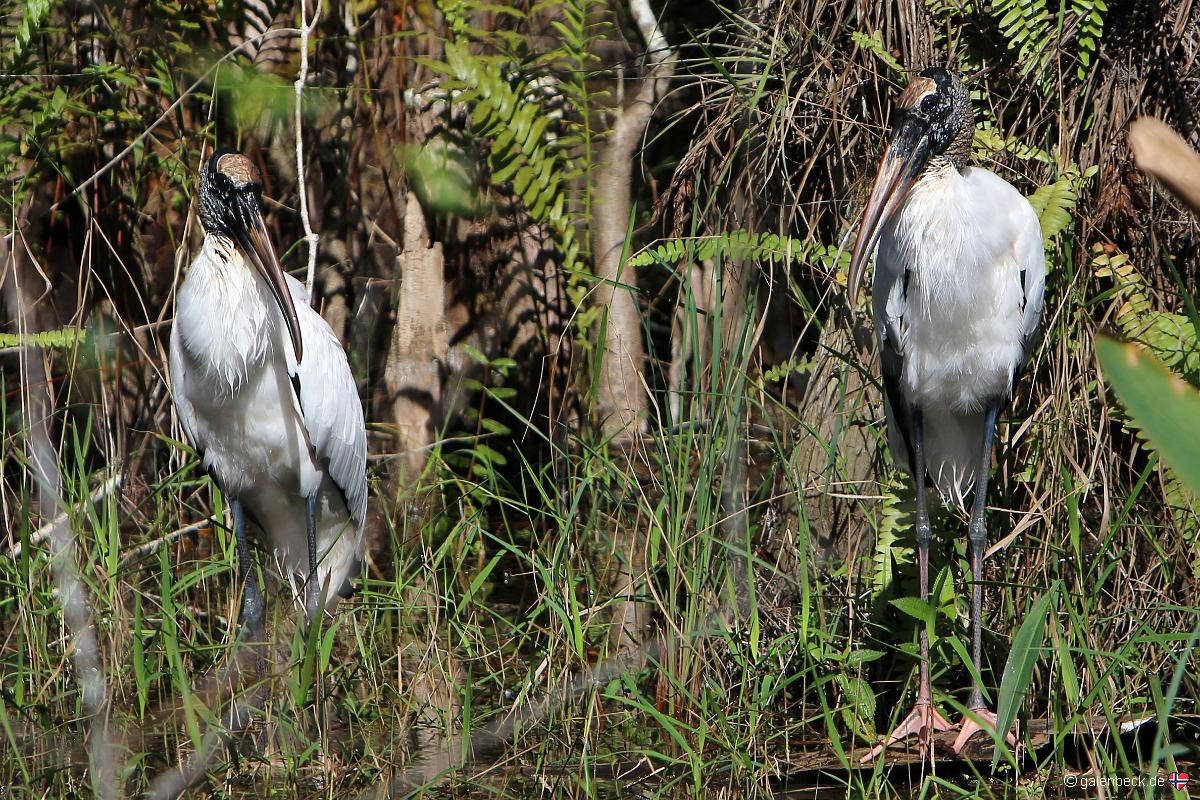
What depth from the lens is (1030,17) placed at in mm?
3795

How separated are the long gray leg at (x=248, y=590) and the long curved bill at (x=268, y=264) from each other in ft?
2.20

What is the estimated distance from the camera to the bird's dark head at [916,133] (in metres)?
3.40

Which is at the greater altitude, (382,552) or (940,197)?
(940,197)

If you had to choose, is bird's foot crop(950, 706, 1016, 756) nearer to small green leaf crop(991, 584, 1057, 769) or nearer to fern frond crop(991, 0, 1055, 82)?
small green leaf crop(991, 584, 1057, 769)

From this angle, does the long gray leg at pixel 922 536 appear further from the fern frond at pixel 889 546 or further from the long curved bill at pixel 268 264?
the long curved bill at pixel 268 264

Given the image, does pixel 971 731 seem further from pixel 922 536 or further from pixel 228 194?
pixel 228 194

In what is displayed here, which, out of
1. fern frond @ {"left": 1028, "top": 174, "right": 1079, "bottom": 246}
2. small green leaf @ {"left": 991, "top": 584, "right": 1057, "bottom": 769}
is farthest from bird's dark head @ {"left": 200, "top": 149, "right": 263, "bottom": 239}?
small green leaf @ {"left": 991, "top": 584, "right": 1057, "bottom": 769}

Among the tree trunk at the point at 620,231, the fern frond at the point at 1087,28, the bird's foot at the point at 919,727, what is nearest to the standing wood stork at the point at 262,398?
the tree trunk at the point at 620,231

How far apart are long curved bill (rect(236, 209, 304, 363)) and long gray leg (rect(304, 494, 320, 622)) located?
671mm

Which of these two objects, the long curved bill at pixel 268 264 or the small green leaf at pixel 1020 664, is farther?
the long curved bill at pixel 268 264

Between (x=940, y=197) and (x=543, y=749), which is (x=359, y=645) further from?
(x=940, y=197)

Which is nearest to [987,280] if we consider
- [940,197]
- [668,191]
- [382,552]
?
[940,197]

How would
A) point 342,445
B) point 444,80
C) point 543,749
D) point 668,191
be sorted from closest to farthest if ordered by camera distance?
point 543,749
point 342,445
point 668,191
point 444,80

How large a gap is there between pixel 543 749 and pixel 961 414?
1.55m
